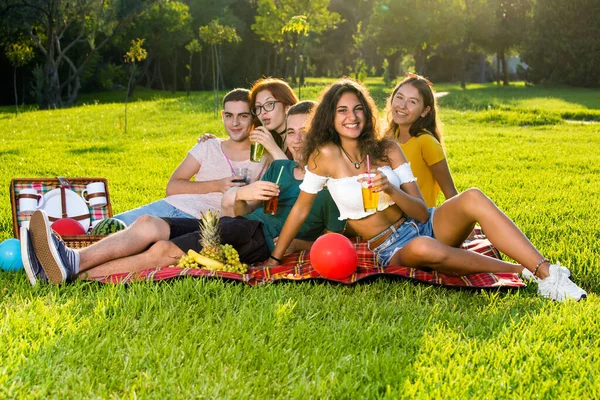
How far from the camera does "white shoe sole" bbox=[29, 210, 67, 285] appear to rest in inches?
166

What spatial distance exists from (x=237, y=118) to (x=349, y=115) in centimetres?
138

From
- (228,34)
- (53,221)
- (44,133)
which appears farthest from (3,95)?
(53,221)

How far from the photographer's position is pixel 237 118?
225 inches

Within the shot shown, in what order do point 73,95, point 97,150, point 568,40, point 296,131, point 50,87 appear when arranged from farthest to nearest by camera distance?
point 568,40, point 73,95, point 50,87, point 97,150, point 296,131

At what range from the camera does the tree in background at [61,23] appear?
2812 centimetres

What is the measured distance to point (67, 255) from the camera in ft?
14.4

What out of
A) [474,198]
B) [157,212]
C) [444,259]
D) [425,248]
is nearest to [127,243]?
[157,212]

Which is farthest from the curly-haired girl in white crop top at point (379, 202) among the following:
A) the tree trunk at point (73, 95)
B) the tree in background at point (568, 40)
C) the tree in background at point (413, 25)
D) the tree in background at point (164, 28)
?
the tree in background at point (413, 25)

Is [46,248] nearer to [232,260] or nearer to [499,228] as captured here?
[232,260]

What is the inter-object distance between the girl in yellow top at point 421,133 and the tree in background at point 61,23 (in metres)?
26.1

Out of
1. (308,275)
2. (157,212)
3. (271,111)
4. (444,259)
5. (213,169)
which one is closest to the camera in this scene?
(444,259)

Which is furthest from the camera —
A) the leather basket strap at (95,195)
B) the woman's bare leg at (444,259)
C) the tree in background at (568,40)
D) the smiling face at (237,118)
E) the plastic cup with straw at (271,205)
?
the tree in background at (568,40)

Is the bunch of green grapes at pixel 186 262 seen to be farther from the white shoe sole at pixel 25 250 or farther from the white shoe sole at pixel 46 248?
the white shoe sole at pixel 25 250

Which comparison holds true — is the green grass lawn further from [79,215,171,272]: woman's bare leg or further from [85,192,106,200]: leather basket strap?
[85,192,106,200]: leather basket strap
